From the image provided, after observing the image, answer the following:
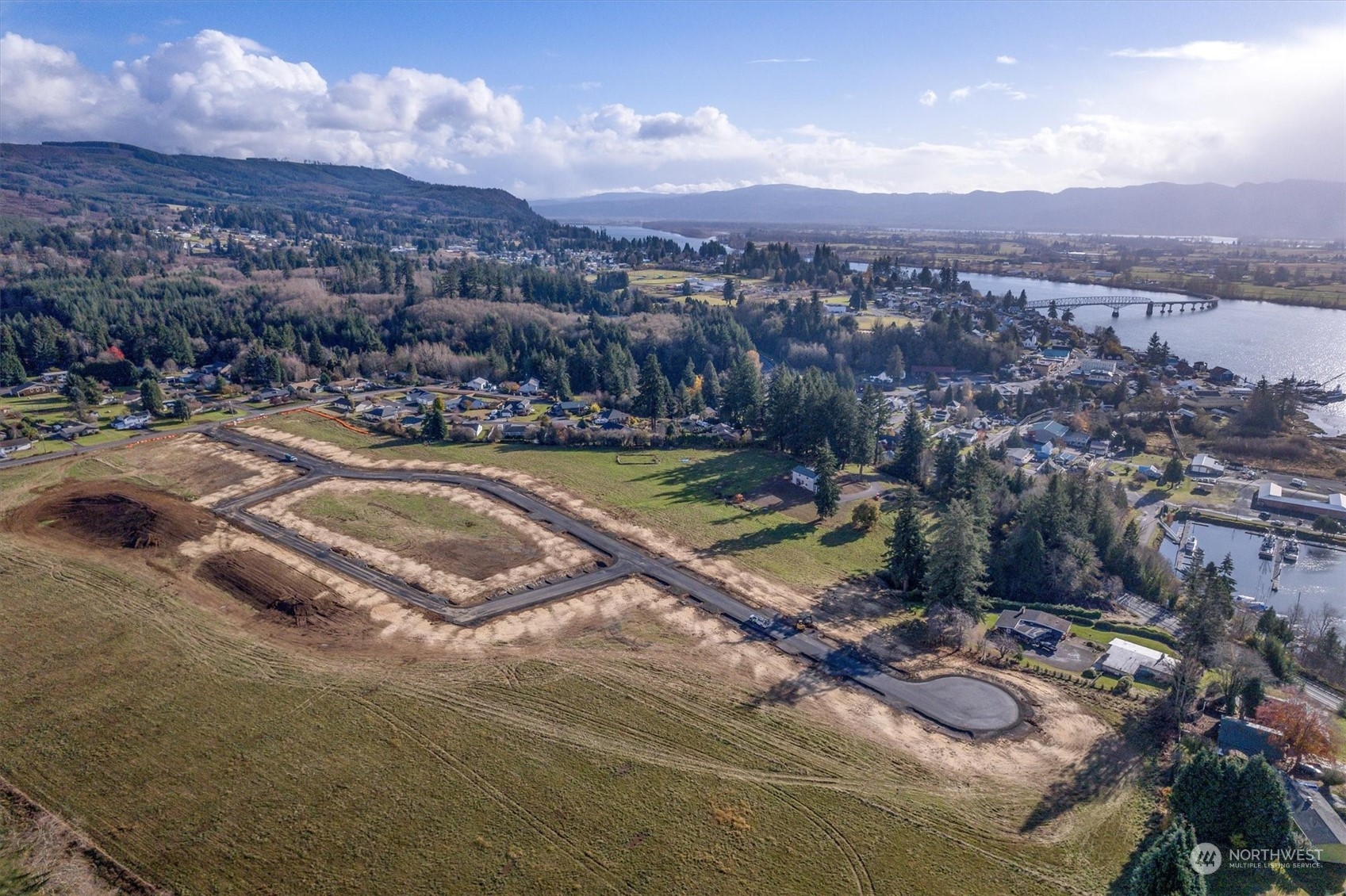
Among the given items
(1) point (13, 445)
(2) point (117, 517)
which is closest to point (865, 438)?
(2) point (117, 517)

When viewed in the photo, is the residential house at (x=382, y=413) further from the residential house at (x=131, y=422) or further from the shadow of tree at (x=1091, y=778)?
the shadow of tree at (x=1091, y=778)

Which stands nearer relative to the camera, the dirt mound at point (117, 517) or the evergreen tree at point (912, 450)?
the dirt mound at point (117, 517)

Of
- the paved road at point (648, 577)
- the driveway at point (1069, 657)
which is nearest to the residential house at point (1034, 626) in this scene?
the driveway at point (1069, 657)

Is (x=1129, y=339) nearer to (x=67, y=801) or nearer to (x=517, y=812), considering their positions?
(x=517, y=812)

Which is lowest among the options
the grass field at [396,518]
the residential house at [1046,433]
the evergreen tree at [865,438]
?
the grass field at [396,518]

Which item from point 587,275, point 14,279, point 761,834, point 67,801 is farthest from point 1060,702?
point 14,279

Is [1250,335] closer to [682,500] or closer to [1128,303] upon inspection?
[1128,303]
